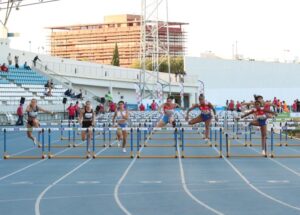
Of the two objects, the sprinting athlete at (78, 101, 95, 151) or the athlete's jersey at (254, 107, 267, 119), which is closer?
the athlete's jersey at (254, 107, 267, 119)

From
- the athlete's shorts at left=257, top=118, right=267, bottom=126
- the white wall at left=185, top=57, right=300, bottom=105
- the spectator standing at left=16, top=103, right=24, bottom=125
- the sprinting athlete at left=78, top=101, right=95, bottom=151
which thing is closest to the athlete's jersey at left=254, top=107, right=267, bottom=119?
the athlete's shorts at left=257, top=118, right=267, bottom=126

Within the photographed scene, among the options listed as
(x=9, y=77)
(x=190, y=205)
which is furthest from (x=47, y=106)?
(x=190, y=205)

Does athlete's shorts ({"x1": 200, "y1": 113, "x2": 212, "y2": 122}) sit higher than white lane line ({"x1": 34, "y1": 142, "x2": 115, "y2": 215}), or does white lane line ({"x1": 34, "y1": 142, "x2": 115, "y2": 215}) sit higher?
athlete's shorts ({"x1": 200, "y1": 113, "x2": 212, "y2": 122})

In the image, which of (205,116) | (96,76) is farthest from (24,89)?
(205,116)

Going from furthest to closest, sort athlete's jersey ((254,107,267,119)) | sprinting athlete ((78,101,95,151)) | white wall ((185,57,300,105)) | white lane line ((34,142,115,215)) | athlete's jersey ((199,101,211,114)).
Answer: white wall ((185,57,300,105)) < sprinting athlete ((78,101,95,151)) < athlete's jersey ((199,101,211,114)) < athlete's jersey ((254,107,267,119)) < white lane line ((34,142,115,215))

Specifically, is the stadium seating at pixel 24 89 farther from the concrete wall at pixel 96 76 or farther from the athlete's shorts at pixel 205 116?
the athlete's shorts at pixel 205 116

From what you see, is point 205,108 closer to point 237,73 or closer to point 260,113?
point 260,113

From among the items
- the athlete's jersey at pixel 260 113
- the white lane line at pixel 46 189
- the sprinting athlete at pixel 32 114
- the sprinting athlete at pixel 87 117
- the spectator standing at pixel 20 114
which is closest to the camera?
the white lane line at pixel 46 189

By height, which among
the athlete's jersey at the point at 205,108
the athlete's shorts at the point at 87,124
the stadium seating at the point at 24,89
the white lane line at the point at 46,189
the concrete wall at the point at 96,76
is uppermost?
the concrete wall at the point at 96,76

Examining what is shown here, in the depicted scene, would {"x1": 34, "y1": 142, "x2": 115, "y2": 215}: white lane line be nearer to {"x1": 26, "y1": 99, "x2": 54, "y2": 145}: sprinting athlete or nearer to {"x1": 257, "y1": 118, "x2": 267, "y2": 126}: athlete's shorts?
{"x1": 26, "y1": 99, "x2": 54, "y2": 145}: sprinting athlete

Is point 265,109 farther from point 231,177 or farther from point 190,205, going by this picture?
point 190,205

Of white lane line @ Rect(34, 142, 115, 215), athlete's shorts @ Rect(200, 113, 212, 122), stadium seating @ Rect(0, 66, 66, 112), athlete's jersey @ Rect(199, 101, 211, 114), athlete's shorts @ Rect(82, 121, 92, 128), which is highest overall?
stadium seating @ Rect(0, 66, 66, 112)

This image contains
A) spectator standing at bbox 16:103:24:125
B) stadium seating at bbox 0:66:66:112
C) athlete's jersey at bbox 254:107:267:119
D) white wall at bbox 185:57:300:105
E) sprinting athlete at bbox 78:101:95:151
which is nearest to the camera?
athlete's jersey at bbox 254:107:267:119

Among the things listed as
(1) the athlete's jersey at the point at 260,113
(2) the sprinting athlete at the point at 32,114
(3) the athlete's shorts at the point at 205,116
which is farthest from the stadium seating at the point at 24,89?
(1) the athlete's jersey at the point at 260,113
